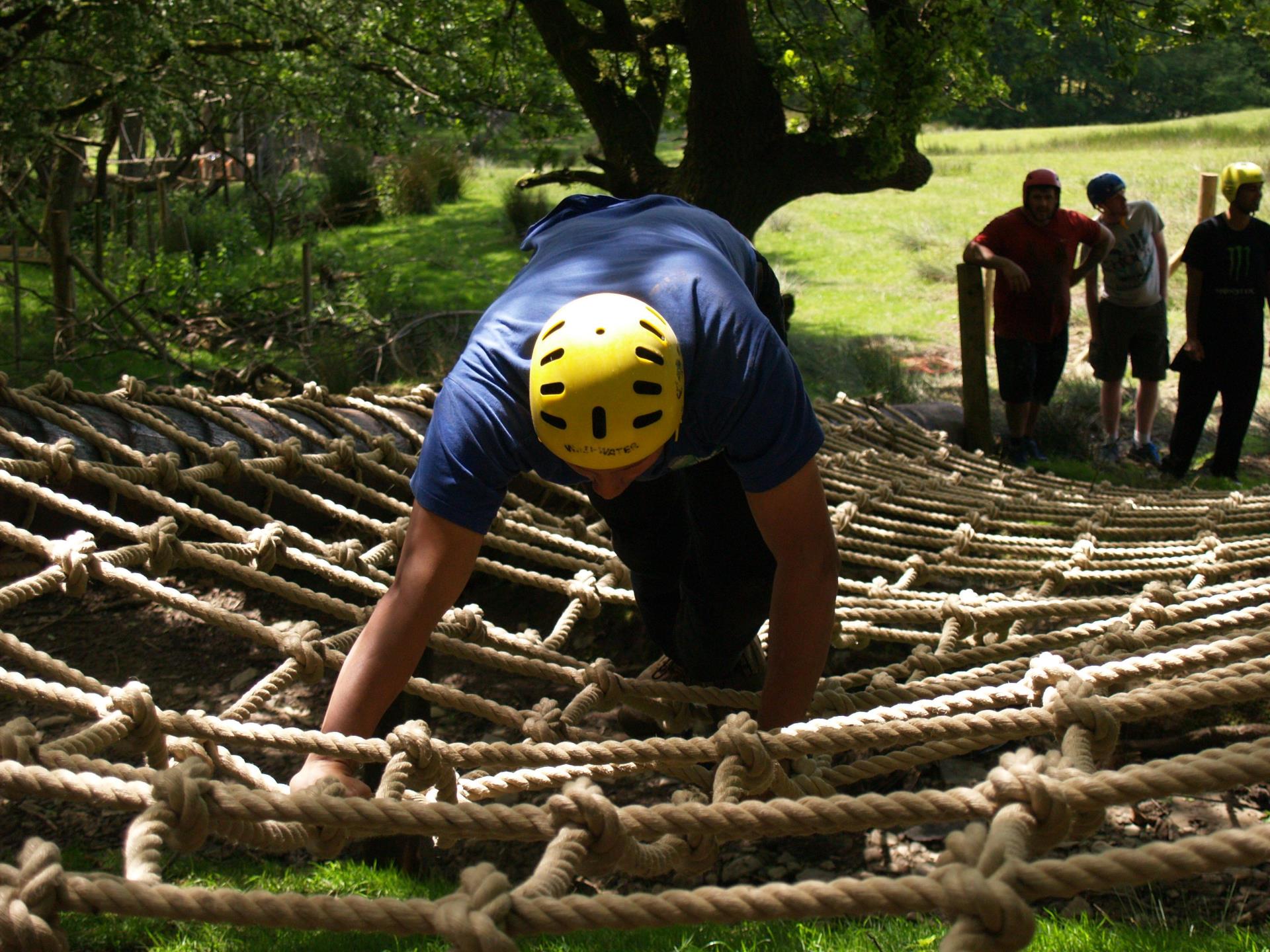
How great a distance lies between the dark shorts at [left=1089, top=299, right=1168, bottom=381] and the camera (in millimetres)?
5793

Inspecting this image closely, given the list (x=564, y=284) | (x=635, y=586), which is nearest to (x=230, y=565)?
(x=635, y=586)

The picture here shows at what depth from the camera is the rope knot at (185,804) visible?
4.39ft

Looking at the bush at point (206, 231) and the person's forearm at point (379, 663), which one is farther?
the bush at point (206, 231)

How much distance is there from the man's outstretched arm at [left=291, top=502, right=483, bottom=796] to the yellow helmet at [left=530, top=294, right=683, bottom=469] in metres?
0.20

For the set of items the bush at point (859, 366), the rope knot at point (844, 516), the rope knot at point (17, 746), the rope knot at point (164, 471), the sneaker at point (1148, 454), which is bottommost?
the sneaker at point (1148, 454)

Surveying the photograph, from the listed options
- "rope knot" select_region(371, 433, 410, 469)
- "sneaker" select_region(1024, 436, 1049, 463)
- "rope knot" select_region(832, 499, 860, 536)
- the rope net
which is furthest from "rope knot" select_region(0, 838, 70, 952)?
"sneaker" select_region(1024, 436, 1049, 463)

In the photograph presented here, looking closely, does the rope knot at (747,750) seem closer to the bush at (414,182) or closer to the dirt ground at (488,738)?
the dirt ground at (488,738)

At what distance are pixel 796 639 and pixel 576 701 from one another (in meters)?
0.59

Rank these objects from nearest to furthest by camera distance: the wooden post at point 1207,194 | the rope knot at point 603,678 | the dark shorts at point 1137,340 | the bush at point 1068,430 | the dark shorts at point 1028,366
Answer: the rope knot at point 603,678 < the dark shorts at point 1028,366 < the dark shorts at point 1137,340 < the bush at point 1068,430 < the wooden post at point 1207,194

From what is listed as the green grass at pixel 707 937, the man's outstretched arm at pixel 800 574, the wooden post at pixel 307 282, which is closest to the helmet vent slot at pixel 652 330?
the man's outstretched arm at pixel 800 574

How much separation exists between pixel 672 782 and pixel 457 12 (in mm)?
5236

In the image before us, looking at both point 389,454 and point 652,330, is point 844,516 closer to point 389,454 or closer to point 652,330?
point 389,454

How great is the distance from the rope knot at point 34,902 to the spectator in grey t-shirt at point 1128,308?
5.28m

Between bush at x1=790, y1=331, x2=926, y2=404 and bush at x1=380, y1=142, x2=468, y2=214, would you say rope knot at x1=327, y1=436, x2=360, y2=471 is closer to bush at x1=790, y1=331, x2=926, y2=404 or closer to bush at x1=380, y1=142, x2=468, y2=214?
bush at x1=790, y1=331, x2=926, y2=404
